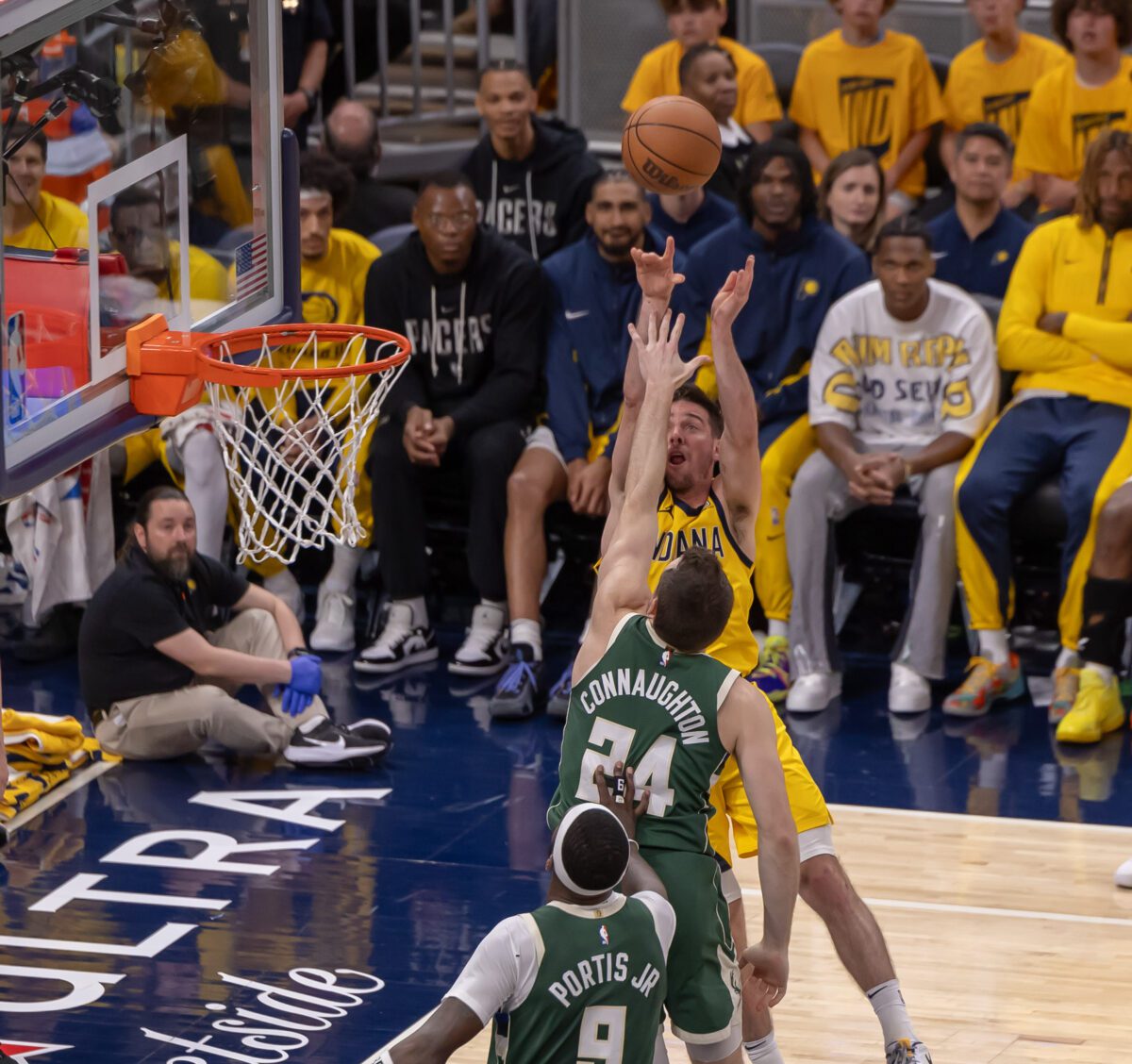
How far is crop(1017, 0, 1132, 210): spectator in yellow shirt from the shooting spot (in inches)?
372

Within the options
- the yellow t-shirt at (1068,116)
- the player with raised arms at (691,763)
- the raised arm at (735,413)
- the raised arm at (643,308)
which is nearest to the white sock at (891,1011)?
the player with raised arms at (691,763)

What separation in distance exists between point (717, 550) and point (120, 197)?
198 cm

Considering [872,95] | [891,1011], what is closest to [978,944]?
[891,1011]

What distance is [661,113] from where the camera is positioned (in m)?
6.80

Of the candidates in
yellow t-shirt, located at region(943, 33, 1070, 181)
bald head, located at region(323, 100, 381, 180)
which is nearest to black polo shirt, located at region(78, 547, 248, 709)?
bald head, located at region(323, 100, 381, 180)

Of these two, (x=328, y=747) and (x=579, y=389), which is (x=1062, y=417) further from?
(x=328, y=747)

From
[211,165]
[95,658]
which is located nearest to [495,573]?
[95,658]

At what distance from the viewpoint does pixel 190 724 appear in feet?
25.8

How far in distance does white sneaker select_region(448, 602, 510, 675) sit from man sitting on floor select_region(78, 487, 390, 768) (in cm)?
117

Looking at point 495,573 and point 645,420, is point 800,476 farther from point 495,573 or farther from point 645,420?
point 645,420

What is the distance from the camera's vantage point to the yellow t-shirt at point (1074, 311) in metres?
8.40

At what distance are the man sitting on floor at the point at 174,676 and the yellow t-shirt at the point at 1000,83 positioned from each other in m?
4.52

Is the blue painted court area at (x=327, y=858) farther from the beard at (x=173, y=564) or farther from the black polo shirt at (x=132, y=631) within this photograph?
the beard at (x=173, y=564)

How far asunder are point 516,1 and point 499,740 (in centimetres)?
503
